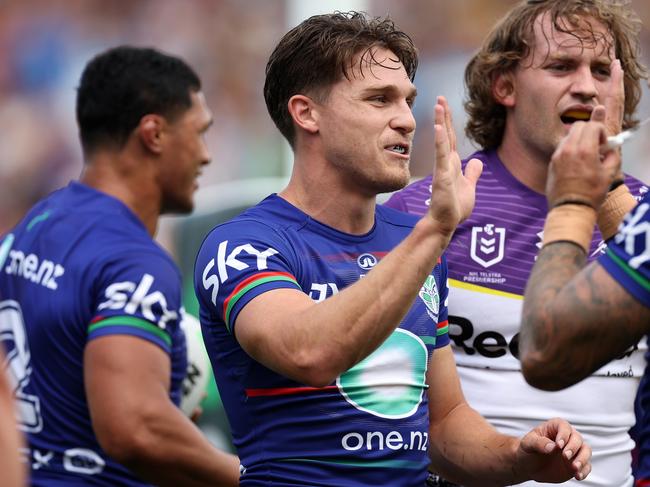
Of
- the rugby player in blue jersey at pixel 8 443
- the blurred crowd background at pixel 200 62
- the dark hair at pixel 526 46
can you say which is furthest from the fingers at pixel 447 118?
the blurred crowd background at pixel 200 62

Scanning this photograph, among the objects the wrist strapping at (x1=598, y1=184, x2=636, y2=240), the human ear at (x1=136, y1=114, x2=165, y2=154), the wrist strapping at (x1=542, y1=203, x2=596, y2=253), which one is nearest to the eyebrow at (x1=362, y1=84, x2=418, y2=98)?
the wrist strapping at (x1=598, y1=184, x2=636, y2=240)

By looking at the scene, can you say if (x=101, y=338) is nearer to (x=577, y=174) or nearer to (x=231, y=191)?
(x=577, y=174)

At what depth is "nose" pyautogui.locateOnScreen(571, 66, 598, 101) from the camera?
4.40 m

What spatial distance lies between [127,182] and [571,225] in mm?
2524

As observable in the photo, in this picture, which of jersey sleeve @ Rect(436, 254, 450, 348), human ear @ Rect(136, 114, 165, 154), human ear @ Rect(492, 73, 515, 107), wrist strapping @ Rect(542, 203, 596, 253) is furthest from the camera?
human ear @ Rect(136, 114, 165, 154)

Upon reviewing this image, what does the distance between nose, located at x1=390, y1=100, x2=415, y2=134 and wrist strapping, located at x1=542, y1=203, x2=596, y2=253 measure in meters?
0.87

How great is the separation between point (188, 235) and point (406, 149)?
4167 mm

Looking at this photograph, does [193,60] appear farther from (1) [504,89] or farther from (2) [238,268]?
(2) [238,268]

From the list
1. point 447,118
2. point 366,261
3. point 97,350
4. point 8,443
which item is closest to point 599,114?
point 447,118

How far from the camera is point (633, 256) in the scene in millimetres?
2707

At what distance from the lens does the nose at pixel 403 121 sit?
3.71 m

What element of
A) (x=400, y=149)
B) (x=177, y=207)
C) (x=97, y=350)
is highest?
(x=400, y=149)

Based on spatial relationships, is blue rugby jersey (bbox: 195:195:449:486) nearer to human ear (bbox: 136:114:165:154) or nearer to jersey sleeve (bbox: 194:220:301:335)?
jersey sleeve (bbox: 194:220:301:335)

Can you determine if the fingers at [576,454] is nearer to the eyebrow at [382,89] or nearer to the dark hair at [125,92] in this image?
the eyebrow at [382,89]
